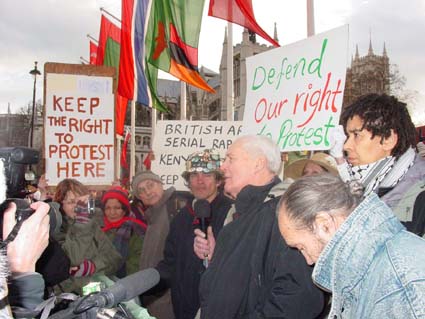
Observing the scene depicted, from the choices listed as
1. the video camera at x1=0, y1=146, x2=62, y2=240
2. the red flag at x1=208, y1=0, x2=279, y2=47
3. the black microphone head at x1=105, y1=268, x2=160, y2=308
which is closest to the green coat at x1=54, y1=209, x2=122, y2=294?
the video camera at x1=0, y1=146, x2=62, y2=240

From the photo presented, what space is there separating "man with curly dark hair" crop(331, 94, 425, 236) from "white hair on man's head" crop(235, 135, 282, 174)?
0.44 metres

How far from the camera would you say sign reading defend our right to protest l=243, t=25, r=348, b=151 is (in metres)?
3.92

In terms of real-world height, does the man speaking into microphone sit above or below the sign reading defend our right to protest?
below

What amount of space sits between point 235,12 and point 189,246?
4122 millimetres

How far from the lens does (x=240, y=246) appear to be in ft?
8.54

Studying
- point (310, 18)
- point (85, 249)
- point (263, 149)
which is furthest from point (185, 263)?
point (310, 18)

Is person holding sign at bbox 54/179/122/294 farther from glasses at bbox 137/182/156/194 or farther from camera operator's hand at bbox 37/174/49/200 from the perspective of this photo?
camera operator's hand at bbox 37/174/49/200

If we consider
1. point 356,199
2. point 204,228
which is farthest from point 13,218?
point 204,228

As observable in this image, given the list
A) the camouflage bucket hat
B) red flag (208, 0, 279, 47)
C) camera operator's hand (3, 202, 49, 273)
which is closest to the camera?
camera operator's hand (3, 202, 49, 273)

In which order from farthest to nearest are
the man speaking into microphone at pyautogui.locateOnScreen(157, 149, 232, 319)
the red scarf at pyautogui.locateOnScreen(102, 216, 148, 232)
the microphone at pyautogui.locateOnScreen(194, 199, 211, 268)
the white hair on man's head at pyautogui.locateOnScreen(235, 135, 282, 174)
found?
the red scarf at pyautogui.locateOnScreen(102, 216, 148, 232) < the man speaking into microphone at pyautogui.locateOnScreen(157, 149, 232, 319) < the microphone at pyautogui.locateOnScreen(194, 199, 211, 268) < the white hair on man's head at pyautogui.locateOnScreen(235, 135, 282, 174)

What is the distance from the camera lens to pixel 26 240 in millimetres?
1420

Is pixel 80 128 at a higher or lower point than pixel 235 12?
lower

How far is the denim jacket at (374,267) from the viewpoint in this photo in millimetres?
1405

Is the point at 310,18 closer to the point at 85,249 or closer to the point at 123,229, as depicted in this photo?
the point at 123,229
